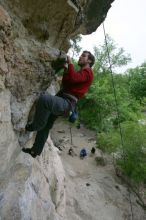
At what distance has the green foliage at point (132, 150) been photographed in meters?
19.1

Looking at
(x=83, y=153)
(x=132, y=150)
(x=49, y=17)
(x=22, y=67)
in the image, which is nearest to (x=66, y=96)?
(x=22, y=67)

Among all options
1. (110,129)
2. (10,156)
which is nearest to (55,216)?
(10,156)

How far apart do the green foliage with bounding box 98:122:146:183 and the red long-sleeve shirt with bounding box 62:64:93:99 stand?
13.7m

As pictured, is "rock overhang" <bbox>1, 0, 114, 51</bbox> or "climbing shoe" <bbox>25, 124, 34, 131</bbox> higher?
"rock overhang" <bbox>1, 0, 114, 51</bbox>

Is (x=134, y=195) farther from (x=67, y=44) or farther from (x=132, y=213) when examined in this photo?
(x=67, y=44)

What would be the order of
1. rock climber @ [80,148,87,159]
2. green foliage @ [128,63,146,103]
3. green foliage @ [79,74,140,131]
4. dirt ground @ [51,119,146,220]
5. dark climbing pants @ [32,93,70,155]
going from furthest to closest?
green foliage @ [128,63,146,103]
green foliage @ [79,74,140,131]
rock climber @ [80,148,87,159]
dirt ground @ [51,119,146,220]
dark climbing pants @ [32,93,70,155]

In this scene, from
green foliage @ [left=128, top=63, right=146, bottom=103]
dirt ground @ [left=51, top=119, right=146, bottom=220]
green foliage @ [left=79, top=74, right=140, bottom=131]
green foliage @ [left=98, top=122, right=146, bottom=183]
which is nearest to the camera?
dirt ground @ [left=51, top=119, right=146, bottom=220]

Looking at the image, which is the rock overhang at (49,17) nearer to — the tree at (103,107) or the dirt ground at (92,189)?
the dirt ground at (92,189)

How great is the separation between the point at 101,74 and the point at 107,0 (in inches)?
818

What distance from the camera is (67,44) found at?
7414mm

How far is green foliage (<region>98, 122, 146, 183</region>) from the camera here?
Answer: 19.1 m

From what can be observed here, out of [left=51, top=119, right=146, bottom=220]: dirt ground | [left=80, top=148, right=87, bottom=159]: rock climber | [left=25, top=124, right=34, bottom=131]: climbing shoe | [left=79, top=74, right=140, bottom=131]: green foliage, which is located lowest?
[left=51, top=119, right=146, bottom=220]: dirt ground

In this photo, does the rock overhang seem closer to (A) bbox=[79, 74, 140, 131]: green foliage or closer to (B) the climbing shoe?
(B) the climbing shoe

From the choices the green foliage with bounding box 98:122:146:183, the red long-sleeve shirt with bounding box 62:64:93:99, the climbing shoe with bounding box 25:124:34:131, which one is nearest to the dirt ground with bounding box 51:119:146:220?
the green foliage with bounding box 98:122:146:183
